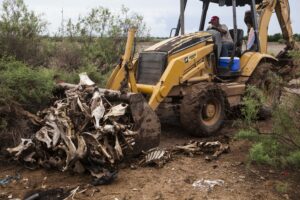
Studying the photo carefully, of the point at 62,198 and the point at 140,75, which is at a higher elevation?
the point at 140,75

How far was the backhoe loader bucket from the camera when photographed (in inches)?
268

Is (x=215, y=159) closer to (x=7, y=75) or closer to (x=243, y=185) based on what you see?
(x=243, y=185)

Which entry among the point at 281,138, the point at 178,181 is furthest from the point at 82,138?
the point at 281,138

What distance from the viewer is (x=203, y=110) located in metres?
8.23

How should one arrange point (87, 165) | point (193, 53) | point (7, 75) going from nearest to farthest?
1. point (87, 165)
2. point (7, 75)
3. point (193, 53)

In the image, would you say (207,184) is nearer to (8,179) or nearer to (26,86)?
(8,179)

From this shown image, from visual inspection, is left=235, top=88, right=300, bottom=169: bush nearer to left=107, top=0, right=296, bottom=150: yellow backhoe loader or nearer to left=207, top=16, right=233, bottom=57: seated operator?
left=107, top=0, right=296, bottom=150: yellow backhoe loader

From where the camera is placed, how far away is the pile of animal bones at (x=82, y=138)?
6160mm

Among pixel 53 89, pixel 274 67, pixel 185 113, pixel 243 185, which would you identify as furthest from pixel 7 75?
pixel 274 67

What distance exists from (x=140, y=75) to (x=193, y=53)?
1034 millimetres

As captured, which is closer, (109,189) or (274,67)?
(109,189)

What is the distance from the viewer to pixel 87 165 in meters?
6.29

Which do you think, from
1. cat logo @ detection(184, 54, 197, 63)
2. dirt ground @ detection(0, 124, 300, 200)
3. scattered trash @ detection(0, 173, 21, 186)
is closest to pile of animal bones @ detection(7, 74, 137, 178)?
dirt ground @ detection(0, 124, 300, 200)

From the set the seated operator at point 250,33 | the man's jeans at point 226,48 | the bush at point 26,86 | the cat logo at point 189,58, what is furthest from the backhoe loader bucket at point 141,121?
the seated operator at point 250,33
